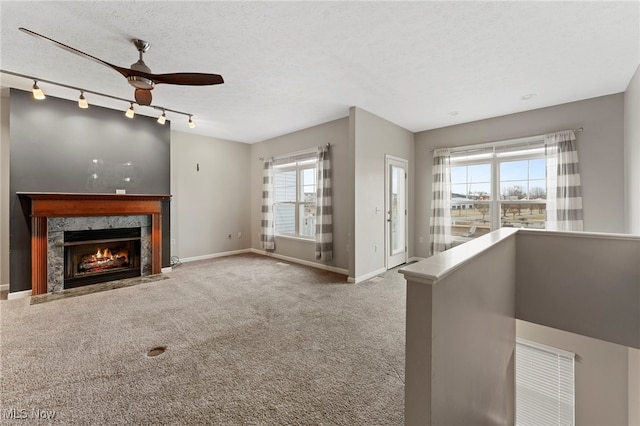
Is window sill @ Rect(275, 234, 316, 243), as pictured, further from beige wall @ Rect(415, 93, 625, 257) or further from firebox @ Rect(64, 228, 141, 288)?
beige wall @ Rect(415, 93, 625, 257)

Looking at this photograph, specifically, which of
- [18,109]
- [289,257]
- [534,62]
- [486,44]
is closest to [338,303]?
[289,257]

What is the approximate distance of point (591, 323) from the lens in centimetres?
261

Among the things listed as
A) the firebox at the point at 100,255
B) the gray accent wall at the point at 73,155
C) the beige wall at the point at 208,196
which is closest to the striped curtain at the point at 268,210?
the beige wall at the point at 208,196

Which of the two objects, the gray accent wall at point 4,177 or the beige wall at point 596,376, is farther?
the gray accent wall at point 4,177

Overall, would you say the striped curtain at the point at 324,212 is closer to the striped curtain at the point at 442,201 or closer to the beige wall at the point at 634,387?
the striped curtain at the point at 442,201

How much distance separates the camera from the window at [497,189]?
4.20m

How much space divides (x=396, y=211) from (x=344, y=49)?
3268mm

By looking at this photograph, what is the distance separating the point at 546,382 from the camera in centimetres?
350

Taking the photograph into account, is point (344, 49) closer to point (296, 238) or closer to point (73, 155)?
point (296, 238)

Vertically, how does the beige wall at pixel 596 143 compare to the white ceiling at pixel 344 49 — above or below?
below

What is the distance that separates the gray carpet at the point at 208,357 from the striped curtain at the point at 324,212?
109 centimetres

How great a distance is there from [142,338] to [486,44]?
433cm

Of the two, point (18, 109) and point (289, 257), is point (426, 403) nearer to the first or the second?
point (289, 257)

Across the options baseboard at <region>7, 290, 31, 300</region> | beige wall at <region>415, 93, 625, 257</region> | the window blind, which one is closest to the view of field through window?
beige wall at <region>415, 93, 625, 257</region>
